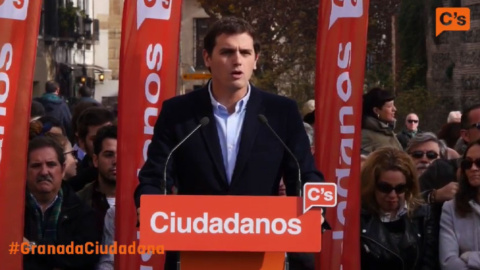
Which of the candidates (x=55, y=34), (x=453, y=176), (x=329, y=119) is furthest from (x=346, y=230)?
(x=55, y=34)

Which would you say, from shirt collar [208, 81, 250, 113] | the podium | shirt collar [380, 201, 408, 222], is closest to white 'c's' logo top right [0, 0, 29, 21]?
shirt collar [208, 81, 250, 113]

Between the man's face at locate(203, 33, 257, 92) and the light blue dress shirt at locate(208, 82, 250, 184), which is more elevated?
the man's face at locate(203, 33, 257, 92)

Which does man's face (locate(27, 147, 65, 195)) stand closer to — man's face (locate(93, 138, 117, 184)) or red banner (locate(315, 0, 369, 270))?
man's face (locate(93, 138, 117, 184))

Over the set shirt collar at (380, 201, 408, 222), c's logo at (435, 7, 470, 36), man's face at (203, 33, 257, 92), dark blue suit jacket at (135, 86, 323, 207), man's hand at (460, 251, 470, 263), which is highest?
c's logo at (435, 7, 470, 36)

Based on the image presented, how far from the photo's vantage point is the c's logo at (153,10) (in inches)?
354

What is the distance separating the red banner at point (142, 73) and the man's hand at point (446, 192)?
6.29 feet

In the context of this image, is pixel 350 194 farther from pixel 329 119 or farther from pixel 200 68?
pixel 200 68

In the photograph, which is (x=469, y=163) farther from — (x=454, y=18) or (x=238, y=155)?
(x=454, y=18)

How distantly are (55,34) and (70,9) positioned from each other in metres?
1.31

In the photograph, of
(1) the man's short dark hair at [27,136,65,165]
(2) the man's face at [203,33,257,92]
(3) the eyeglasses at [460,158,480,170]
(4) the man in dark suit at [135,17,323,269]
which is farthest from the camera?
(1) the man's short dark hair at [27,136,65,165]

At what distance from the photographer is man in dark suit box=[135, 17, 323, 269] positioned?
6.71m

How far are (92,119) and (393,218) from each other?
3.67m

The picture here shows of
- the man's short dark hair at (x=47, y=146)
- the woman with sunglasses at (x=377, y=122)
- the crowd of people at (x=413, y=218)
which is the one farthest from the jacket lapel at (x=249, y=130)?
the woman with sunglasses at (x=377, y=122)

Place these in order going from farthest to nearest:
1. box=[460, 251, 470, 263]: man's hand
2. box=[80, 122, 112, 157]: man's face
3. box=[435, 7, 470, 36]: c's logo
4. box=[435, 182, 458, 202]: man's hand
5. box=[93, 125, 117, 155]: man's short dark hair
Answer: box=[435, 7, 470, 36]: c's logo < box=[80, 122, 112, 157]: man's face < box=[93, 125, 117, 155]: man's short dark hair < box=[435, 182, 458, 202]: man's hand < box=[460, 251, 470, 263]: man's hand
